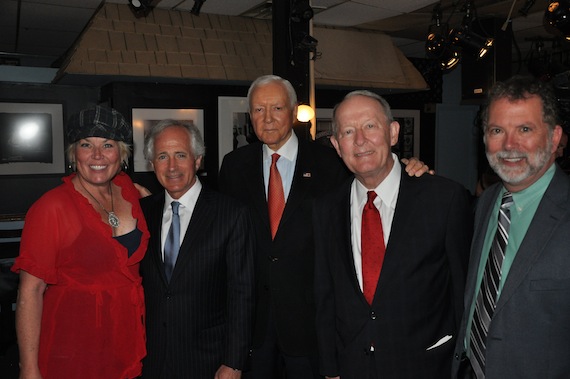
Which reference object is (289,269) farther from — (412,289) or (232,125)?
(232,125)

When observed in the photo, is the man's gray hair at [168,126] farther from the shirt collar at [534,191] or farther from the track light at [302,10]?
the track light at [302,10]

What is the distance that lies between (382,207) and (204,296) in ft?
2.89

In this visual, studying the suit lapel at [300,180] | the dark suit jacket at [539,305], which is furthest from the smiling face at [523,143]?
the suit lapel at [300,180]

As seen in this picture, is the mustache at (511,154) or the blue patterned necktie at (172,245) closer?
the mustache at (511,154)

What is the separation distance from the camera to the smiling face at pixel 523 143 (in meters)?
1.95

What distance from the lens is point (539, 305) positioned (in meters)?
1.83

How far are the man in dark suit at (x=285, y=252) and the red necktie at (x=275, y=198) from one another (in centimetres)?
1

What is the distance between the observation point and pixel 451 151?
1082 cm

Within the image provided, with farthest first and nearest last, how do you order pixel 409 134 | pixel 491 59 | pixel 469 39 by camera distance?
pixel 409 134, pixel 491 59, pixel 469 39

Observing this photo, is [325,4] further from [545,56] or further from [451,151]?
[451,151]

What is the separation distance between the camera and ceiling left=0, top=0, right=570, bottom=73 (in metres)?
5.99

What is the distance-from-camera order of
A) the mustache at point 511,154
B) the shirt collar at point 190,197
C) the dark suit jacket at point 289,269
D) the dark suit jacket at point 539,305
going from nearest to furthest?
the dark suit jacket at point 539,305
the mustache at point 511,154
the shirt collar at point 190,197
the dark suit jacket at point 289,269

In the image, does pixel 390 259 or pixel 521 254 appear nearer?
pixel 521 254

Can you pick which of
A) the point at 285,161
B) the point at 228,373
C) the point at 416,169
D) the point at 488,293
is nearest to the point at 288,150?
the point at 285,161
